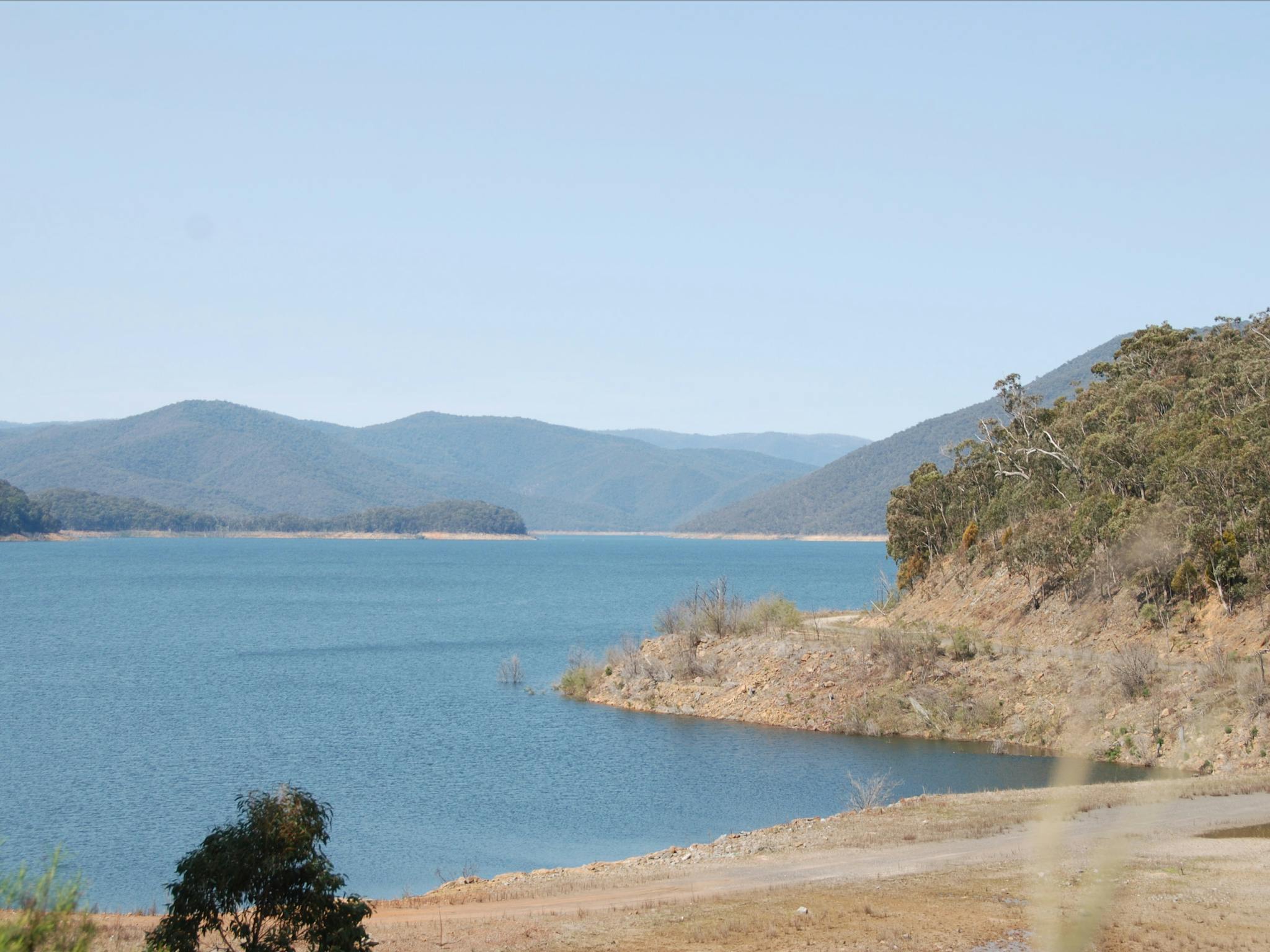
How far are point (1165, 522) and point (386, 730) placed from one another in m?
29.7

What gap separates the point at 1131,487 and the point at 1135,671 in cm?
Answer: 1462

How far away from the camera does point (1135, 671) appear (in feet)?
127

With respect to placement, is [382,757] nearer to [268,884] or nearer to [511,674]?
[511,674]

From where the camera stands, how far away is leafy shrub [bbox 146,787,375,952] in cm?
1222

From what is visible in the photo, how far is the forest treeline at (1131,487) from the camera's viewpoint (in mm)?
42844

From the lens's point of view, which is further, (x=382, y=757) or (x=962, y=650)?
(x=962, y=650)

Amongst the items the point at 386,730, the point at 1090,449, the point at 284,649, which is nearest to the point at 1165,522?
the point at 1090,449

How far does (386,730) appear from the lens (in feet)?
150

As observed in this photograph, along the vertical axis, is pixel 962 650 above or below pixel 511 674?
above

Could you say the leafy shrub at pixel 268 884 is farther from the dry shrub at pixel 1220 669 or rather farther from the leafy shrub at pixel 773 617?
the leafy shrub at pixel 773 617

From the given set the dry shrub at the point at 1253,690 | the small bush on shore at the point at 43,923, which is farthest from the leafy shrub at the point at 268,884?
the dry shrub at the point at 1253,690

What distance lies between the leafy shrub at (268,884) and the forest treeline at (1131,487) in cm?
3698

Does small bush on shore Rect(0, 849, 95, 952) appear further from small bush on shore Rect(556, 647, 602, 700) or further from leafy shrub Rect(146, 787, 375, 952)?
small bush on shore Rect(556, 647, 602, 700)

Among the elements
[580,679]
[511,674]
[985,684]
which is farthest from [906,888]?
[511,674]
